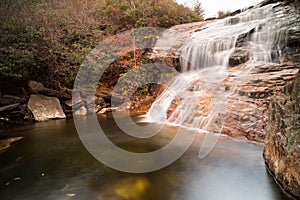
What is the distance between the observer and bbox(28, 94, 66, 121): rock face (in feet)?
23.1

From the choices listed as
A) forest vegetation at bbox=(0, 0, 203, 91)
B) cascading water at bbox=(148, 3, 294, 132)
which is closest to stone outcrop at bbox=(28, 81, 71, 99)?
forest vegetation at bbox=(0, 0, 203, 91)

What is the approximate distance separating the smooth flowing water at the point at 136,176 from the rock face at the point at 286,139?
0.51 feet

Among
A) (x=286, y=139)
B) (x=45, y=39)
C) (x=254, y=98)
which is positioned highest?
(x=45, y=39)

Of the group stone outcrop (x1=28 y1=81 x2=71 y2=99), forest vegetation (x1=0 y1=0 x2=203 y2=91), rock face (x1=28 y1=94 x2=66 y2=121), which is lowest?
rock face (x1=28 y1=94 x2=66 y2=121)

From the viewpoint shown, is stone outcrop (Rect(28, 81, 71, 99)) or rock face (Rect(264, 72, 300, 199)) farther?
stone outcrop (Rect(28, 81, 71, 99))

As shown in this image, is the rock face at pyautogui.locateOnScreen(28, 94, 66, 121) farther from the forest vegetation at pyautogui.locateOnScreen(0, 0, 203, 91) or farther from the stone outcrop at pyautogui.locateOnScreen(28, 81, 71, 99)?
the forest vegetation at pyautogui.locateOnScreen(0, 0, 203, 91)

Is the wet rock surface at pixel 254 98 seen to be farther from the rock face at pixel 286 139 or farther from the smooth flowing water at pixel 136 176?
the rock face at pixel 286 139

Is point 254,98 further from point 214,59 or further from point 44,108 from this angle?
point 44,108

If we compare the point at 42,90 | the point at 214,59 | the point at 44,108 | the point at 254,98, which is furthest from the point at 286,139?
the point at 42,90

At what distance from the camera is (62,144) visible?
4461 millimetres

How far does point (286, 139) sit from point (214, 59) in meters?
5.40

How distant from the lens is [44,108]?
7207 millimetres

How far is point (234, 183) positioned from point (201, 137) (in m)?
1.90

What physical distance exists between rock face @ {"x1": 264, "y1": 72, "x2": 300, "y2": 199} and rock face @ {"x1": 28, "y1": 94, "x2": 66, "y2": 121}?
639cm
